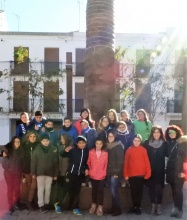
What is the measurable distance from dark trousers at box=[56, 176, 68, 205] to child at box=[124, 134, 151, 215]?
3.64ft

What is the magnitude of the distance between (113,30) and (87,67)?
1003 mm

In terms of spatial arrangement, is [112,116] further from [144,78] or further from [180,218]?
[144,78]

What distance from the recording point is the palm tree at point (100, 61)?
866 cm

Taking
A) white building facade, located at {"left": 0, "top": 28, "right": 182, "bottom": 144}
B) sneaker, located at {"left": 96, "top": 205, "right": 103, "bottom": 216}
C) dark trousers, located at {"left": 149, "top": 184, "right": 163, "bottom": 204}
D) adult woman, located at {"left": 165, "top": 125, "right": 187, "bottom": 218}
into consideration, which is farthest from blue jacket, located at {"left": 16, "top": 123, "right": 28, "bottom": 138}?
white building facade, located at {"left": 0, "top": 28, "right": 182, "bottom": 144}

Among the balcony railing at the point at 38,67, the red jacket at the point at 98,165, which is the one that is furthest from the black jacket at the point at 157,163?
the balcony railing at the point at 38,67

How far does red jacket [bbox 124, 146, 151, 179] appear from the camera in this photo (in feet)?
23.6

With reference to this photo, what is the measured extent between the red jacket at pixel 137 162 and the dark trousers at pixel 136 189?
93mm

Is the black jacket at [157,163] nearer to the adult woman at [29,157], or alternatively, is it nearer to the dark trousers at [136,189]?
the dark trousers at [136,189]

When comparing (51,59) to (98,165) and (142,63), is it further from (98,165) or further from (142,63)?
(98,165)

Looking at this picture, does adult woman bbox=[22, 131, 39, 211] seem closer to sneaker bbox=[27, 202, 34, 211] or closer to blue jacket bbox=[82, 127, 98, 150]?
sneaker bbox=[27, 202, 34, 211]

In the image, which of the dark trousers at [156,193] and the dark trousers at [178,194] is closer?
the dark trousers at [178,194]

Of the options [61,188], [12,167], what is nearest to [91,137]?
[61,188]

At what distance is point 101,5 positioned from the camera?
28.7ft

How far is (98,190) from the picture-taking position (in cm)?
725
